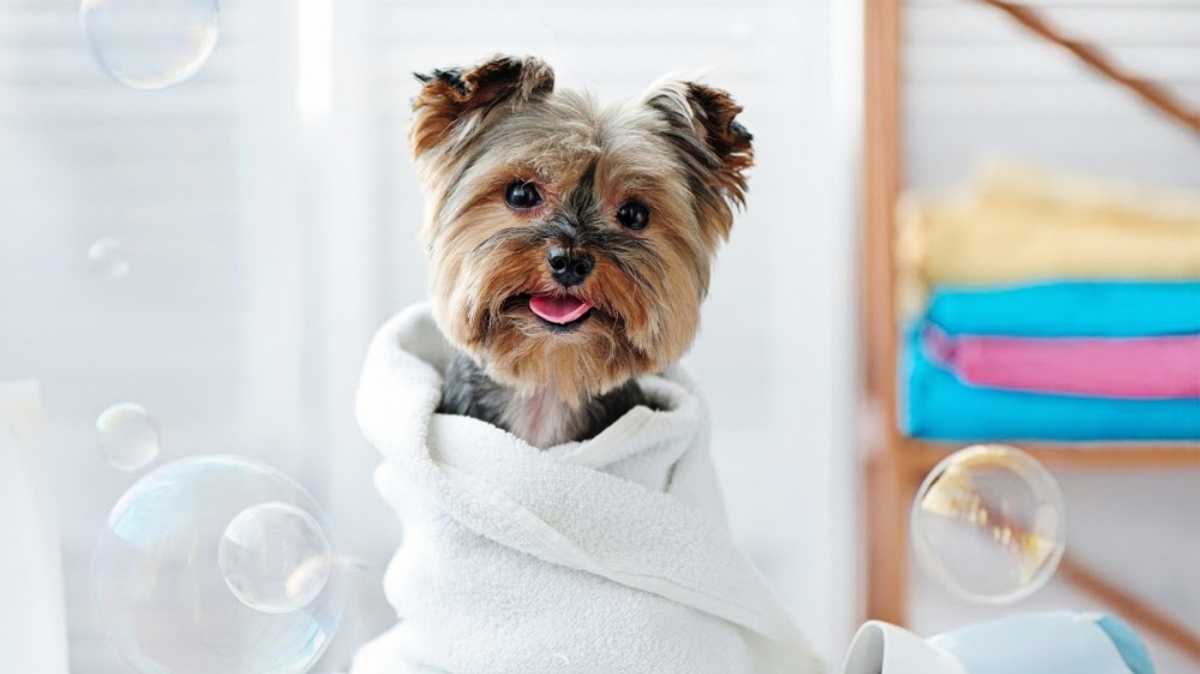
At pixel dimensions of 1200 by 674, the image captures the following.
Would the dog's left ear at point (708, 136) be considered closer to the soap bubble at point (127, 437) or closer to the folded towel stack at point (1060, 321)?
the folded towel stack at point (1060, 321)

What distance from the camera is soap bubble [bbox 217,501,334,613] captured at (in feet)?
4.72

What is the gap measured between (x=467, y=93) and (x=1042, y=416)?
3.82 feet

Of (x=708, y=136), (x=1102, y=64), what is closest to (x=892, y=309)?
(x=1102, y=64)

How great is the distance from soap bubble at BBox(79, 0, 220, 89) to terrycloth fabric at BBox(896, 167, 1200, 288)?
3.81 feet

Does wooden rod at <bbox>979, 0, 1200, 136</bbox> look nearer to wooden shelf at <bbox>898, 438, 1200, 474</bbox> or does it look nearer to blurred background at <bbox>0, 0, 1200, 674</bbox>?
blurred background at <bbox>0, 0, 1200, 674</bbox>

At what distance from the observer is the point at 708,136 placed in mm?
1595

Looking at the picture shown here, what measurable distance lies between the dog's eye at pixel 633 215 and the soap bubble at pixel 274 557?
0.51 metres

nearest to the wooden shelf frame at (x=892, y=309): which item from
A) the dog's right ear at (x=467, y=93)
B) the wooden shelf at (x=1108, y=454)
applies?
the wooden shelf at (x=1108, y=454)

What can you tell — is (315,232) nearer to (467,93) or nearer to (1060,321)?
(467,93)

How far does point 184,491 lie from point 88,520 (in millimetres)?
1132

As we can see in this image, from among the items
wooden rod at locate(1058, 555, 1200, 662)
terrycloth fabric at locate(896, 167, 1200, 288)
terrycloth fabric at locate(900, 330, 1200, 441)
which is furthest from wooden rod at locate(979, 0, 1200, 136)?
wooden rod at locate(1058, 555, 1200, 662)

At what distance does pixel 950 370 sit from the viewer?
2201mm

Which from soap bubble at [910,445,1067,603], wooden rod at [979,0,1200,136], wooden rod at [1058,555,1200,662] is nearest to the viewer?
soap bubble at [910,445,1067,603]

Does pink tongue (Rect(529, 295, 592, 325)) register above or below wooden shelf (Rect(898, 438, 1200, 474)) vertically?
above
